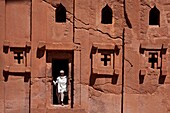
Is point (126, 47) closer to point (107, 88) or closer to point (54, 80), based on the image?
point (107, 88)

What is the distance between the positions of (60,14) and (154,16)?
6.91 feet

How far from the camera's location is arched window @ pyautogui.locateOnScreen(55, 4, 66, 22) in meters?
9.35

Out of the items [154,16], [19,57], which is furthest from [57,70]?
[154,16]

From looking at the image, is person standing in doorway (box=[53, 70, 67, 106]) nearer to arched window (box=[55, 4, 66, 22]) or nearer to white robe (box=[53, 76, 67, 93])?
white robe (box=[53, 76, 67, 93])

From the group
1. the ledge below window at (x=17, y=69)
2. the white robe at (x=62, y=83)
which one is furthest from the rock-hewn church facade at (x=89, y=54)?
the white robe at (x=62, y=83)

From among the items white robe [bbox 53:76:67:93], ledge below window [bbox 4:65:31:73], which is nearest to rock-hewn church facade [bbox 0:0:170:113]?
ledge below window [bbox 4:65:31:73]

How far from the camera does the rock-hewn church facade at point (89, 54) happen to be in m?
9.23

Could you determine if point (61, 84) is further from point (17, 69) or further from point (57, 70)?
point (17, 69)

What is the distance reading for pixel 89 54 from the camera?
9258 millimetres

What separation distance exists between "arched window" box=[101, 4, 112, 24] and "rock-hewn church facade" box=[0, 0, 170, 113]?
0.14 feet

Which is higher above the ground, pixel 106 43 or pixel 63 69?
pixel 106 43

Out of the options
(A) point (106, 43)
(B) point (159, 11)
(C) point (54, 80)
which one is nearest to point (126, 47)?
(A) point (106, 43)

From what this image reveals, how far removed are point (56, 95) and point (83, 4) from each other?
2.12m

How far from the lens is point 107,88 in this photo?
9.34m
